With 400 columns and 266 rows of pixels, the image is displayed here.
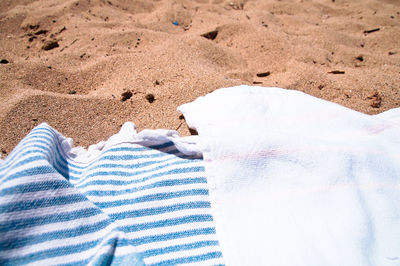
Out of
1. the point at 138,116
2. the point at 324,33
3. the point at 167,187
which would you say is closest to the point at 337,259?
the point at 167,187

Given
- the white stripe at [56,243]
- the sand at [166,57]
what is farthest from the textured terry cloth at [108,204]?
the sand at [166,57]

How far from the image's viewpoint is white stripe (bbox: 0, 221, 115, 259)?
0.68 m

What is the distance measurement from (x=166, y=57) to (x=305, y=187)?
127 cm

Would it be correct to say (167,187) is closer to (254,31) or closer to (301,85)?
(301,85)

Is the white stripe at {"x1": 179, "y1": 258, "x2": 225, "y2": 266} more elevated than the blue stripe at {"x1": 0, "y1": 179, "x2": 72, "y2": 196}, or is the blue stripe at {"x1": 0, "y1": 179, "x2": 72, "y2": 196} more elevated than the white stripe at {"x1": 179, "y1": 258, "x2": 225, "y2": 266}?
the blue stripe at {"x1": 0, "y1": 179, "x2": 72, "y2": 196}

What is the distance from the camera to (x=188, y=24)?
2.29 metres

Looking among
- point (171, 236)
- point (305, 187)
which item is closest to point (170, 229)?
point (171, 236)

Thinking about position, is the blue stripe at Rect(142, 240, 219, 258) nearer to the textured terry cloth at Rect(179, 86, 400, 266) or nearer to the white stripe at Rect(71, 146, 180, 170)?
the textured terry cloth at Rect(179, 86, 400, 266)

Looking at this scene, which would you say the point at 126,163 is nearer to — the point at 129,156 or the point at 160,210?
the point at 129,156

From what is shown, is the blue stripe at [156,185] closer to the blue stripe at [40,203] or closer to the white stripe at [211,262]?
the blue stripe at [40,203]

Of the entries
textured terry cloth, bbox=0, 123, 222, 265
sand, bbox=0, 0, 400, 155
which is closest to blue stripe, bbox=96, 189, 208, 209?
textured terry cloth, bbox=0, 123, 222, 265

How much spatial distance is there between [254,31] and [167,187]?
5.52 feet

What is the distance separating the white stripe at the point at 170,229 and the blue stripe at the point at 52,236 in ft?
0.33

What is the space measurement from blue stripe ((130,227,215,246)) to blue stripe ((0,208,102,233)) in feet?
0.50
